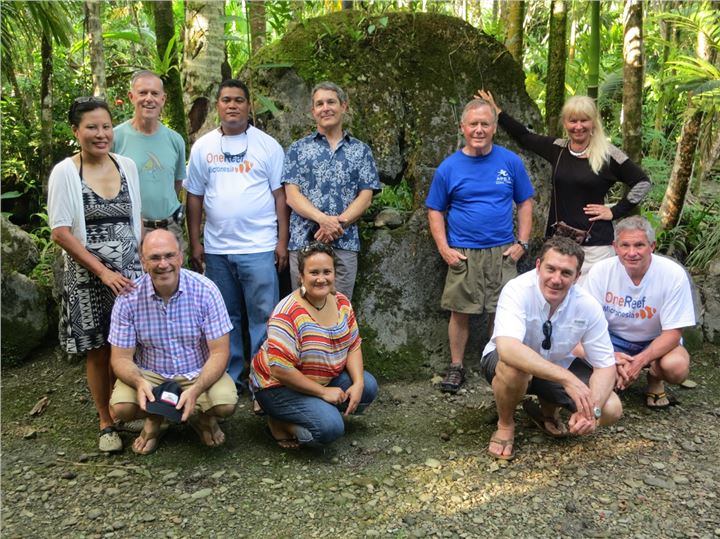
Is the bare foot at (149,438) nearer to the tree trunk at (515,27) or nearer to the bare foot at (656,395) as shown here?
Answer: the bare foot at (656,395)

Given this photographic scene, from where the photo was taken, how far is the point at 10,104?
340 inches

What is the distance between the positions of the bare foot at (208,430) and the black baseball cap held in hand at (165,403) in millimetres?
230

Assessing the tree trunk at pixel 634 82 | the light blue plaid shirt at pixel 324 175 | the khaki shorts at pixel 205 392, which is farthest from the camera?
the tree trunk at pixel 634 82

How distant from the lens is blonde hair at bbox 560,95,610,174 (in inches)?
168

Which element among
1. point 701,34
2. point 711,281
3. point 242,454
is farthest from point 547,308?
point 701,34

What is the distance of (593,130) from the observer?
14.4ft

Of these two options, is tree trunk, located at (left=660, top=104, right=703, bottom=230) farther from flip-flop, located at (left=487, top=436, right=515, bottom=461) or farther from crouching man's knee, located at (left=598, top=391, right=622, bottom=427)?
flip-flop, located at (left=487, top=436, right=515, bottom=461)

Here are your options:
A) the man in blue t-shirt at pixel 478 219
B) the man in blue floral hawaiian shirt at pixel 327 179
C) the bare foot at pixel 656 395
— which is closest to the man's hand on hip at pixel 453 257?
the man in blue t-shirt at pixel 478 219

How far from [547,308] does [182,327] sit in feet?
6.70

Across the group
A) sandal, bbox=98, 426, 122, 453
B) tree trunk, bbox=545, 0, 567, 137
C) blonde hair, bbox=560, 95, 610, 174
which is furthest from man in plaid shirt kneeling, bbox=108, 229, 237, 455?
tree trunk, bbox=545, 0, 567, 137

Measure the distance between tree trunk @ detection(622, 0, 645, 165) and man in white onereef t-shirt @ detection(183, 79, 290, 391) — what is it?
3.16 meters

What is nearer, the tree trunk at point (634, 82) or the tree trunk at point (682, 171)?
the tree trunk at point (634, 82)

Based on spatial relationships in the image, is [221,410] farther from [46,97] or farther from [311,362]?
[46,97]

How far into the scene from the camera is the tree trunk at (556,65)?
6.02m
